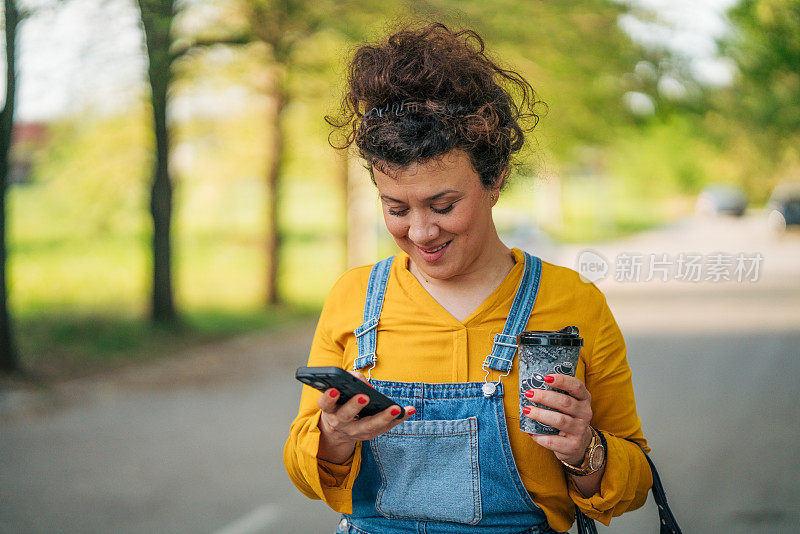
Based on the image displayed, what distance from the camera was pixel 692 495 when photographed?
4.53 meters

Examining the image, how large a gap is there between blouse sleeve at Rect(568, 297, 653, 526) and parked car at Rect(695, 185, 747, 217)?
145 inches

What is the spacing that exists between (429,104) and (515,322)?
0.45m

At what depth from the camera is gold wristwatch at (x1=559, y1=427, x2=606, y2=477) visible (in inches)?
57.8

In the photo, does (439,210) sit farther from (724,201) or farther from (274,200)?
(274,200)

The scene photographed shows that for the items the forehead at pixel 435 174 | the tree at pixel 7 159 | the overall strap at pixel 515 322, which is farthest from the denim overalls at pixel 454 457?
the tree at pixel 7 159

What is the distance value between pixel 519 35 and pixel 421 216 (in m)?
7.18

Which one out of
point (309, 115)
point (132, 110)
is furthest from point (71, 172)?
point (309, 115)

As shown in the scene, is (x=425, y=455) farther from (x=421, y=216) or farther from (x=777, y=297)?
(x=777, y=297)

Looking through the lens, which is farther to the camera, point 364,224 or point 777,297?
point 364,224

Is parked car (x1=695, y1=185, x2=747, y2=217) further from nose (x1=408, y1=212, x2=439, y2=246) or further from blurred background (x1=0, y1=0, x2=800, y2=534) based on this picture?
nose (x1=408, y1=212, x2=439, y2=246)

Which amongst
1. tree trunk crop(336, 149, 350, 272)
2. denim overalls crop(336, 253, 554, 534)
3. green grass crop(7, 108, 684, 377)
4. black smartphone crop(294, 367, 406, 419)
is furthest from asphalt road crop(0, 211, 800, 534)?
tree trunk crop(336, 149, 350, 272)

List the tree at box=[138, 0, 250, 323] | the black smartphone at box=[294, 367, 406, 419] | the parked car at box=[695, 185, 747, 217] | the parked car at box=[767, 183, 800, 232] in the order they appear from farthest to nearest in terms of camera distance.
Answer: the tree at box=[138, 0, 250, 323]
the parked car at box=[695, 185, 747, 217]
the parked car at box=[767, 183, 800, 232]
the black smartphone at box=[294, 367, 406, 419]

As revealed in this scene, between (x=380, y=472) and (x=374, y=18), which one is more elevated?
(x=374, y=18)

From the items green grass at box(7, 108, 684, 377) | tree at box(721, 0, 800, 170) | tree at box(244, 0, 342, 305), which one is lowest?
green grass at box(7, 108, 684, 377)
